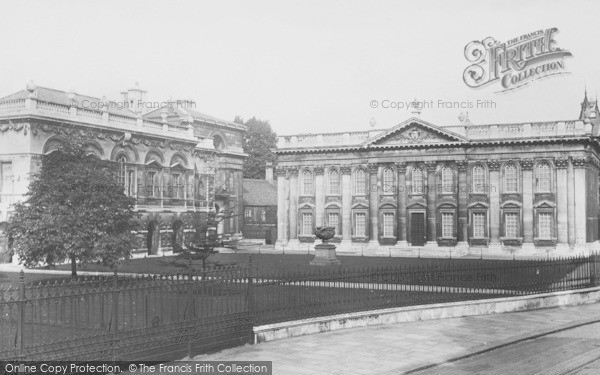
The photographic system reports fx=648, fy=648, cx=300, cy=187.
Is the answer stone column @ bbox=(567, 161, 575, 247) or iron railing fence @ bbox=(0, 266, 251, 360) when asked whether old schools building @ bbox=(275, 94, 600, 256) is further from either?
iron railing fence @ bbox=(0, 266, 251, 360)

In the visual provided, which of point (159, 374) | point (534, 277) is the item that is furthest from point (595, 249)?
point (159, 374)

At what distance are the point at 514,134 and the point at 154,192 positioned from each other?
2543 centimetres

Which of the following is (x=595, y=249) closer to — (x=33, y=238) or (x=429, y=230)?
(x=429, y=230)

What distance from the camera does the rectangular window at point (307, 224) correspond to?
53.2 meters

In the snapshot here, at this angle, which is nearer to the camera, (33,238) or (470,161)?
(33,238)

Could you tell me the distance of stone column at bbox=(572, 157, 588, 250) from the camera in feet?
143

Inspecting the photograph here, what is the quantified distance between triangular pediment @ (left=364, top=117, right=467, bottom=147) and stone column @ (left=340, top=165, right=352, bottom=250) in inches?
116

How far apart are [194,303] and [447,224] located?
38.4 meters

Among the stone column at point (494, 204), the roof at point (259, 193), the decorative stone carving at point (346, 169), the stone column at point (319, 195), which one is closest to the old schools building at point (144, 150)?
the roof at point (259, 193)

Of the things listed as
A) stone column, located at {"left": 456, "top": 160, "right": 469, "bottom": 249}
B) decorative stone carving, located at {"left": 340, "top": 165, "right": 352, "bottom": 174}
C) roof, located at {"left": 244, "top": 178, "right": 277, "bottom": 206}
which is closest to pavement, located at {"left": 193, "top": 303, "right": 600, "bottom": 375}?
stone column, located at {"left": 456, "top": 160, "right": 469, "bottom": 249}

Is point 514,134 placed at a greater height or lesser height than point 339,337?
greater

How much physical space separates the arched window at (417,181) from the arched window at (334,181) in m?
6.34

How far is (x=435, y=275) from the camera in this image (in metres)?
18.7

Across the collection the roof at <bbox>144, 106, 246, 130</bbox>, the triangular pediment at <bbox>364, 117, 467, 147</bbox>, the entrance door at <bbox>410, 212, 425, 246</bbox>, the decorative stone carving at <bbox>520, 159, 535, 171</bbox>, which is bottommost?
the entrance door at <bbox>410, 212, 425, 246</bbox>
